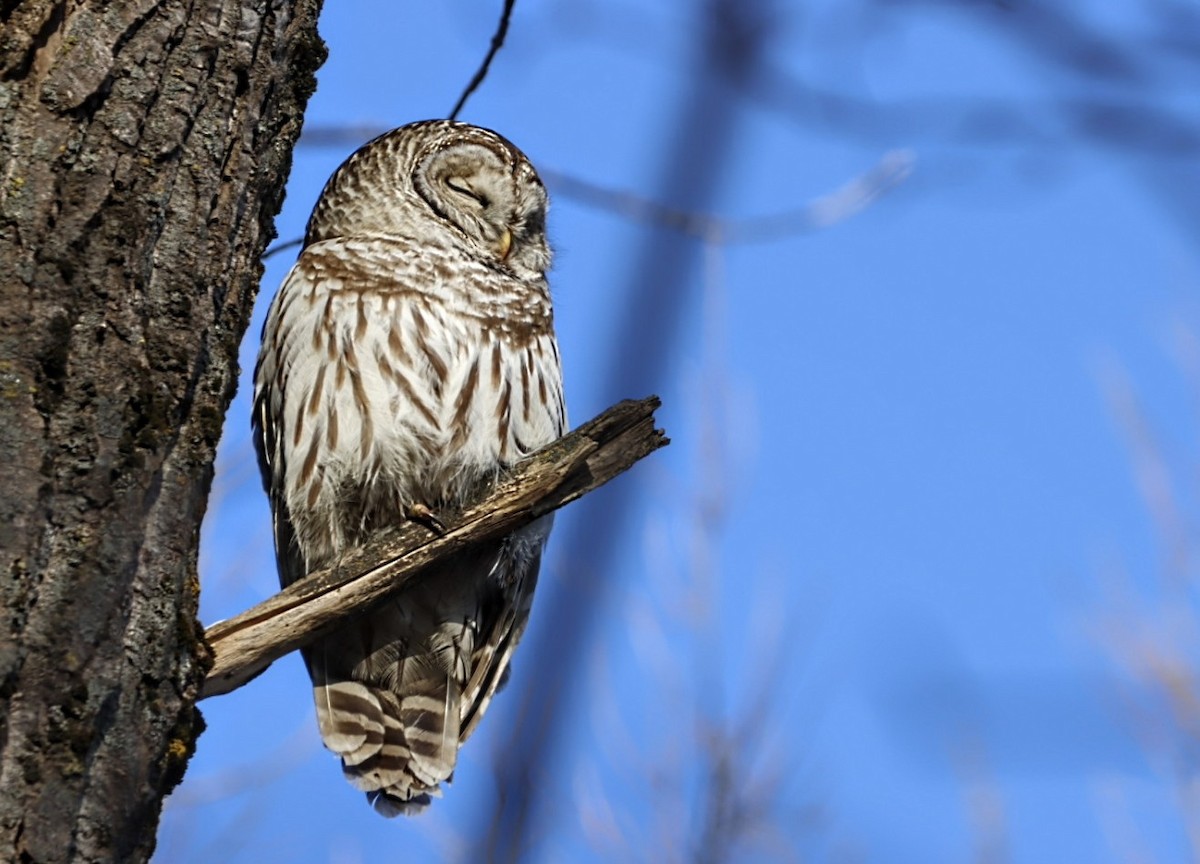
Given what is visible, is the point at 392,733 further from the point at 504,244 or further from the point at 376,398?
the point at 504,244

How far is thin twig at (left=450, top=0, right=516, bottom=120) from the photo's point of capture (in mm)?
3371

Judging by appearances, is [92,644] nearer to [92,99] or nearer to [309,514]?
[92,99]

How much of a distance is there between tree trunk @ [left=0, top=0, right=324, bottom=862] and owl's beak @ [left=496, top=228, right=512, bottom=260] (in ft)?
7.11

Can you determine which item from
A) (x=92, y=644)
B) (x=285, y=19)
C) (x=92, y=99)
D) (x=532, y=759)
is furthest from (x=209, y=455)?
(x=532, y=759)

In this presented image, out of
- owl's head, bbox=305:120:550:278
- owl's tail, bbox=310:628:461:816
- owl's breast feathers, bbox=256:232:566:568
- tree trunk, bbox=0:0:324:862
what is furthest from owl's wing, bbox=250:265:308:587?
tree trunk, bbox=0:0:324:862

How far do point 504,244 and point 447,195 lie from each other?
0.93ft

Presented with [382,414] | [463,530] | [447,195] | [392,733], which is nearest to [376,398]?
[382,414]

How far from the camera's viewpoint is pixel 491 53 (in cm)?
342

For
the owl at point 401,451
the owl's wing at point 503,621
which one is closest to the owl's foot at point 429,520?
the owl at point 401,451

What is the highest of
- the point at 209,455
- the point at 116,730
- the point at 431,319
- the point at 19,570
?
the point at 431,319

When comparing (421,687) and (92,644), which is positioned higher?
(421,687)

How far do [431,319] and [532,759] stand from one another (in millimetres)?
3325

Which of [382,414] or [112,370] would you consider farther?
[382,414]

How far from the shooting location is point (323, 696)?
3992 mm
